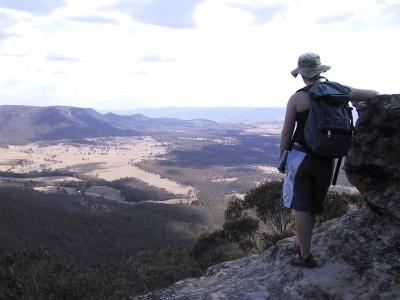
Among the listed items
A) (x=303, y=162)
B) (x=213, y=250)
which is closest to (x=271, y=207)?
(x=213, y=250)

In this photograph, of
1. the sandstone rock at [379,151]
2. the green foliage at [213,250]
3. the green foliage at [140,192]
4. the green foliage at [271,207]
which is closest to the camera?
the sandstone rock at [379,151]

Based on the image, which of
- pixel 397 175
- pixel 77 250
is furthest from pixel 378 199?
pixel 77 250

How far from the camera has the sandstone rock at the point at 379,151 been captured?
21.4 ft

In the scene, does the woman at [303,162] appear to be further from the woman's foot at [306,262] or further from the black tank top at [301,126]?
the woman's foot at [306,262]

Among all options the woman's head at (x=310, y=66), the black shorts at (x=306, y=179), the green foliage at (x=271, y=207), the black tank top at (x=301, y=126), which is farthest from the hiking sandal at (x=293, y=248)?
the green foliage at (x=271, y=207)

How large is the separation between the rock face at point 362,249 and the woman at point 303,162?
57cm

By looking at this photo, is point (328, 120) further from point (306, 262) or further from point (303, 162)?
point (306, 262)

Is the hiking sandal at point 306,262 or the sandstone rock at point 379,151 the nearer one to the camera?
the sandstone rock at point 379,151

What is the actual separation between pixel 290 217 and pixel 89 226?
2090 inches

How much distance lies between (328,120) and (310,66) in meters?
0.79

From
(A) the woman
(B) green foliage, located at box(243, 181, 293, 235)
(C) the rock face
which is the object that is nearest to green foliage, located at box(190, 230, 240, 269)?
(B) green foliage, located at box(243, 181, 293, 235)

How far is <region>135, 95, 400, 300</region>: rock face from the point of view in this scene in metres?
6.33

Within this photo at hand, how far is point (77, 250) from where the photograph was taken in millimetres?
59188

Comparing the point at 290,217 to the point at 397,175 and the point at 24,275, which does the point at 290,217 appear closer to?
the point at 24,275
